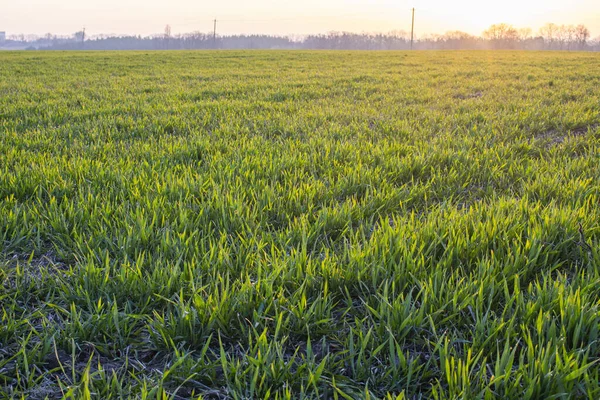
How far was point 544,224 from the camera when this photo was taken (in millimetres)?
2184

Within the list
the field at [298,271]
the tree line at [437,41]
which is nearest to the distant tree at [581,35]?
the tree line at [437,41]

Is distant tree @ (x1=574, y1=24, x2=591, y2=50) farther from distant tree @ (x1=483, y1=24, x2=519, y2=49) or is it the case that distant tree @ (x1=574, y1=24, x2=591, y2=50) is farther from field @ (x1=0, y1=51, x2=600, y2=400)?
field @ (x1=0, y1=51, x2=600, y2=400)

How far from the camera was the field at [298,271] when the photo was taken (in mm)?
1340

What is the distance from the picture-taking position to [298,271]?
1844 mm

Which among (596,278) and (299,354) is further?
(596,278)

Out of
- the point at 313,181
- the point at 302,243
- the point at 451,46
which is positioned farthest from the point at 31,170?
the point at 451,46

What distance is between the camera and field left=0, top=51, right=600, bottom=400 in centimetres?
134

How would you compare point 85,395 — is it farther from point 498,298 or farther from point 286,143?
point 286,143

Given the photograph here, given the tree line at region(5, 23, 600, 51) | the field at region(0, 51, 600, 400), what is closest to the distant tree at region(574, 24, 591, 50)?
the tree line at region(5, 23, 600, 51)

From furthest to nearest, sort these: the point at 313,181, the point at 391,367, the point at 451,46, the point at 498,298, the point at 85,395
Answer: the point at 451,46 < the point at 313,181 < the point at 498,298 < the point at 391,367 < the point at 85,395

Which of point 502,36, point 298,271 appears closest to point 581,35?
point 502,36

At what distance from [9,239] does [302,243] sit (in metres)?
1.65

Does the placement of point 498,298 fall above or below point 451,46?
below

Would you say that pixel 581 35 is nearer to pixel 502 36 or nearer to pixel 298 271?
pixel 502 36
